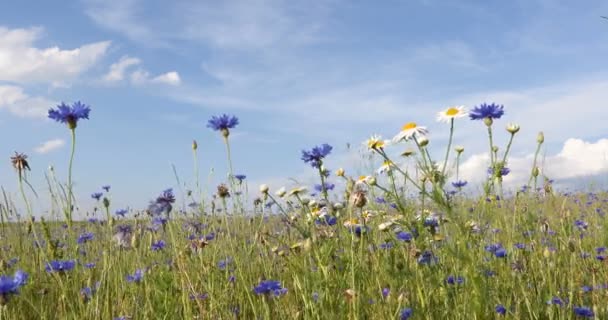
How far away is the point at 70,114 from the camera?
10.2 ft

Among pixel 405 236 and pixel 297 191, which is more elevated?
pixel 297 191

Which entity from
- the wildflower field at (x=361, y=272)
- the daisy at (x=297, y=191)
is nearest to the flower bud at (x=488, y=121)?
the wildflower field at (x=361, y=272)

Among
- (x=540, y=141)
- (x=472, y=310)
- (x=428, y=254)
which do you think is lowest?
(x=472, y=310)

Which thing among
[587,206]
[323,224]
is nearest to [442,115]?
[323,224]

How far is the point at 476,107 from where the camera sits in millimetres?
3023

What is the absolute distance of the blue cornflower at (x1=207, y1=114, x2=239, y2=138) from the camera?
3506 millimetres

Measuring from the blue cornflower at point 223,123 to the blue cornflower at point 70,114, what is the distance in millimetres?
736

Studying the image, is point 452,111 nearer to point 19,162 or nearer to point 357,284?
point 357,284

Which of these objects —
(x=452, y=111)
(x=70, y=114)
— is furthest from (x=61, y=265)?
(x=452, y=111)

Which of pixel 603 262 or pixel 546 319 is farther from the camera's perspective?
pixel 603 262

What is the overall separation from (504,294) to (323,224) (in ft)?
3.94

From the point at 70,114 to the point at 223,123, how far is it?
89cm

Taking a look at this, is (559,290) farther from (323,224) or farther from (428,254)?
(323,224)

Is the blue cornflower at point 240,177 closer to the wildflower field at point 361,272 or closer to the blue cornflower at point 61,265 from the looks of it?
the wildflower field at point 361,272
